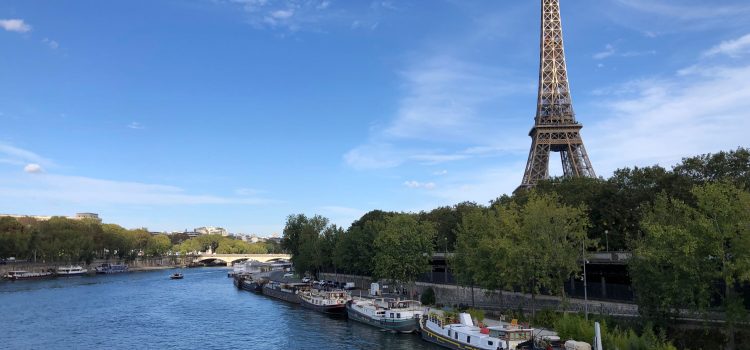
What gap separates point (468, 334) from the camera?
152 feet

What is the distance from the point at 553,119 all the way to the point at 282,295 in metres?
62.1

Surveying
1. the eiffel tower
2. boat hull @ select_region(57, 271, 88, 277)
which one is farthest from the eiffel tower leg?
boat hull @ select_region(57, 271, 88, 277)

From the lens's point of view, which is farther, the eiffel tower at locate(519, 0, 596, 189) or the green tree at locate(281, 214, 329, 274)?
the green tree at locate(281, 214, 329, 274)

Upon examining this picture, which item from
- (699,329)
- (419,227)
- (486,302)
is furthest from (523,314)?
(419,227)

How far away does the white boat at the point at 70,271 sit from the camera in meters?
167

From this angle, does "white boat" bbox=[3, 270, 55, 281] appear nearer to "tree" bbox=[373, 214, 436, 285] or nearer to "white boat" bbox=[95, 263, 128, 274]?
"white boat" bbox=[95, 263, 128, 274]

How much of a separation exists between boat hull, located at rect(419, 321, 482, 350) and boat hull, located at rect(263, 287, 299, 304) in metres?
43.5

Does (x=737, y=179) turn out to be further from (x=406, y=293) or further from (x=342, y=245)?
(x=342, y=245)

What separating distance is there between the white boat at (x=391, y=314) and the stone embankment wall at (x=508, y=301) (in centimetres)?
799

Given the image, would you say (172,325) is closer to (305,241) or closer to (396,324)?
(396,324)

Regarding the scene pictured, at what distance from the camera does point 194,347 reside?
54.7 m

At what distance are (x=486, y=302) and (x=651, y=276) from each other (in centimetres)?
3155

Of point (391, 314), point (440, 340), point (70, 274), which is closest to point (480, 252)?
point (440, 340)

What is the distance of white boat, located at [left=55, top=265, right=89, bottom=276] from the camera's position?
549 feet
